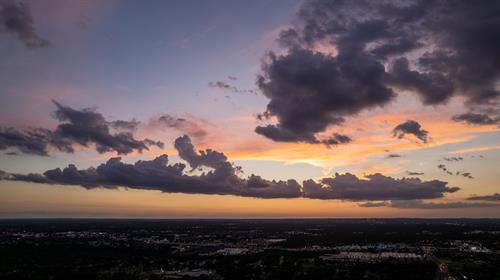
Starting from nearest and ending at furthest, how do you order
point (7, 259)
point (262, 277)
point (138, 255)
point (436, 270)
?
point (262, 277)
point (436, 270)
point (7, 259)
point (138, 255)

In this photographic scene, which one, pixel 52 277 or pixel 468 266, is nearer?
pixel 52 277

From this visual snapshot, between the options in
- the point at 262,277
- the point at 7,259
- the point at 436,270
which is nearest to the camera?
the point at 262,277

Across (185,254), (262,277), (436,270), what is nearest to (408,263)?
(436,270)

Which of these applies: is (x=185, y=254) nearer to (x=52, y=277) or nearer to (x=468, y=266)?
(x=52, y=277)

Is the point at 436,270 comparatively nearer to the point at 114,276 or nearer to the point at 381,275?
the point at 381,275

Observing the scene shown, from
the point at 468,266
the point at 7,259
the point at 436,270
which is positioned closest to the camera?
the point at 436,270

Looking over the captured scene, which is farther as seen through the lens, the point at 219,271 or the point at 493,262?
the point at 493,262

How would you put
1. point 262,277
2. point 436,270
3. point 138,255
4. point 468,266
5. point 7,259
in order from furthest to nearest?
1. point 138,255
2. point 7,259
3. point 468,266
4. point 436,270
5. point 262,277

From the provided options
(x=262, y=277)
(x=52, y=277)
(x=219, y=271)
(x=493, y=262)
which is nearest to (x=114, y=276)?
(x=52, y=277)
